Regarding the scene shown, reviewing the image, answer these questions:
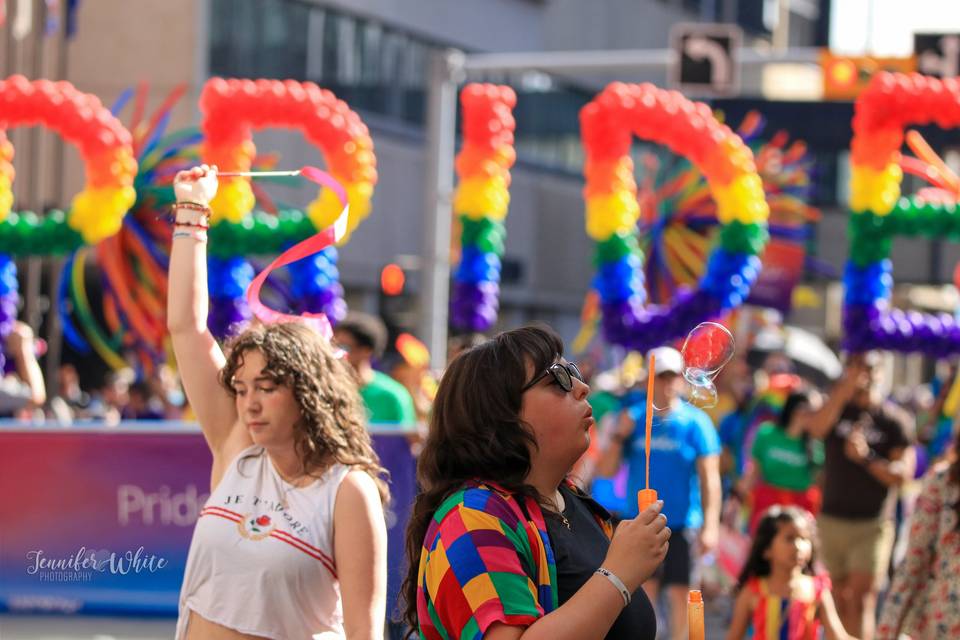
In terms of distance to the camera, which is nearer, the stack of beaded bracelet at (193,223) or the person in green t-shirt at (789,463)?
the stack of beaded bracelet at (193,223)

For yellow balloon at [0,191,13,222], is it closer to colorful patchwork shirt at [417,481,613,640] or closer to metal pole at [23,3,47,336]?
metal pole at [23,3,47,336]

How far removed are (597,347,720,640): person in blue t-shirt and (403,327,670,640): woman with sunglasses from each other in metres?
5.40

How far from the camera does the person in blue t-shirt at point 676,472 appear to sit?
27.9ft

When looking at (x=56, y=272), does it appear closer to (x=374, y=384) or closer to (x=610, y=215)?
(x=610, y=215)

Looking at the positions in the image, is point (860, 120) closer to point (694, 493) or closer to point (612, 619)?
point (694, 493)

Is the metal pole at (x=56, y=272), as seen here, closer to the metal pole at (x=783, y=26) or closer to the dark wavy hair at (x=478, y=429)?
the dark wavy hair at (x=478, y=429)

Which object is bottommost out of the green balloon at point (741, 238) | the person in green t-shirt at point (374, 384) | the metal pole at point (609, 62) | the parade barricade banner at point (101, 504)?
the parade barricade banner at point (101, 504)

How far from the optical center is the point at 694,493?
8.65 metres

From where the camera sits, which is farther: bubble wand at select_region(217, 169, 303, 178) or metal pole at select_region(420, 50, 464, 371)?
metal pole at select_region(420, 50, 464, 371)

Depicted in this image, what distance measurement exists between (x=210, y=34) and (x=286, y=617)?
73.9 feet

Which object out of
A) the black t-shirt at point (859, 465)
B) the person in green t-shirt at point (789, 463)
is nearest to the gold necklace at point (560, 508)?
the black t-shirt at point (859, 465)

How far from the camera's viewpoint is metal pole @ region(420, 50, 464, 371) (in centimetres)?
1470

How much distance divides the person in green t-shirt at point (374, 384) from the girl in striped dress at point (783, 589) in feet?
8.47

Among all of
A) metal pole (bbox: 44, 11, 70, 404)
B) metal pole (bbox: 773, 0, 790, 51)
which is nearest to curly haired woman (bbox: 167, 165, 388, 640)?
metal pole (bbox: 44, 11, 70, 404)
